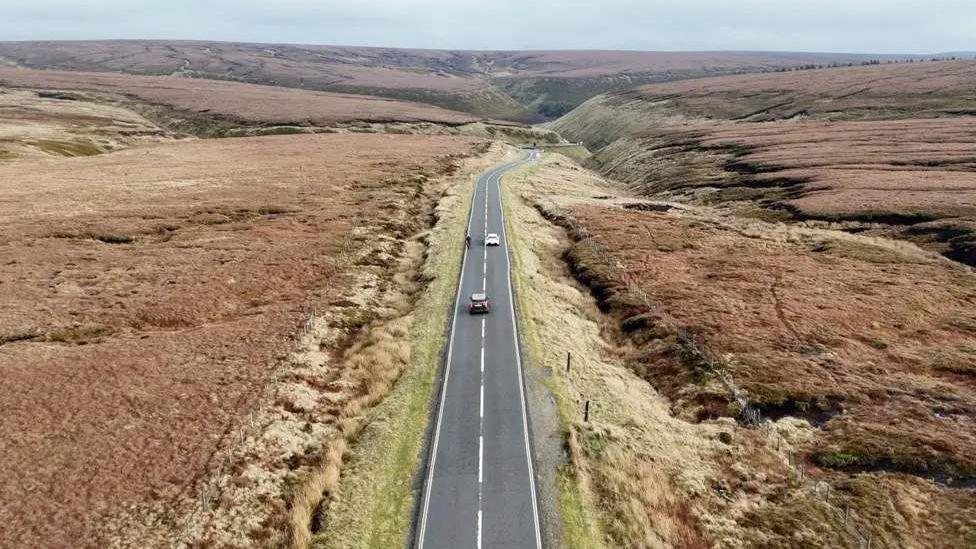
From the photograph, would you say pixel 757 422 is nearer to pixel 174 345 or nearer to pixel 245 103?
pixel 174 345

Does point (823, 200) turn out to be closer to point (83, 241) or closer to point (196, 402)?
point (196, 402)

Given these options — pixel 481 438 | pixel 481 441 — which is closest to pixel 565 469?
pixel 481 441

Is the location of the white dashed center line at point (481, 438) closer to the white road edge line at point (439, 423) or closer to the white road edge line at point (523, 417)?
the white road edge line at point (439, 423)

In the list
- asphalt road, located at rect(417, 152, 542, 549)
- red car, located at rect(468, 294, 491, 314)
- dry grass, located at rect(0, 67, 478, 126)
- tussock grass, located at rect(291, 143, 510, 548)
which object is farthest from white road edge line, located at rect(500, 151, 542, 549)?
dry grass, located at rect(0, 67, 478, 126)

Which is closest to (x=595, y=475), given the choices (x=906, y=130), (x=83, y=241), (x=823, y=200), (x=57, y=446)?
(x=57, y=446)

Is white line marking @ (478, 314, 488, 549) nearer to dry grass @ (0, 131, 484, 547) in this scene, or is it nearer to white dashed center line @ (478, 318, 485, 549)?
white dashed center line @ (478, 318, 485, 549)

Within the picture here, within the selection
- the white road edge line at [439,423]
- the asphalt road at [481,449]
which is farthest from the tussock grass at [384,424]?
the asphalt road at [481,449]
